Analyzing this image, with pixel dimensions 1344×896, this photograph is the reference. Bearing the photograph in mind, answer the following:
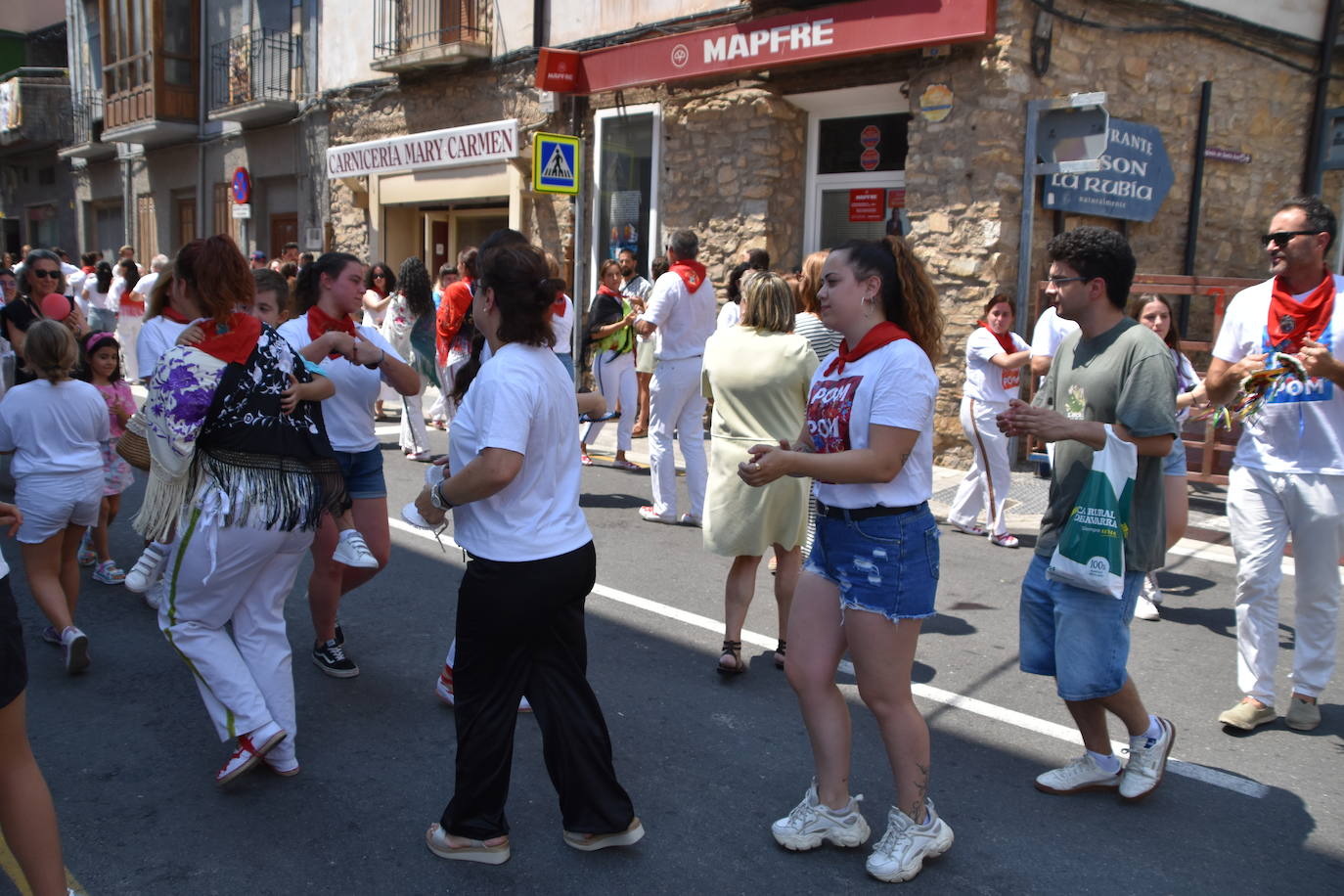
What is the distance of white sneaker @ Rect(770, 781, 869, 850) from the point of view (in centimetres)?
312

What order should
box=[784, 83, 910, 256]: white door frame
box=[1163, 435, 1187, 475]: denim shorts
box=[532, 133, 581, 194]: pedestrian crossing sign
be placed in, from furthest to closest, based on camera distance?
box=[532, 133, 581, 194]: pedestrian crossing sign, box=[784, 83, 910, 256]: white door frame, box=[1163, 435, 1187, 475]: denim shorts

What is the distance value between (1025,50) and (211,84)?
17167mm

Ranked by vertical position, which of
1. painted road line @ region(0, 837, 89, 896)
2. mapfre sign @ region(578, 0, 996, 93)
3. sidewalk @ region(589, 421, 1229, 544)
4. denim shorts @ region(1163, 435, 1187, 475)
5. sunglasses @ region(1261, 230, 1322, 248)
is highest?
mapfre sign @ region(578, 0, 996, 93)

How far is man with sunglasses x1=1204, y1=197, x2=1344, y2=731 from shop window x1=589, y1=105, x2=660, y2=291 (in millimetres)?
8978

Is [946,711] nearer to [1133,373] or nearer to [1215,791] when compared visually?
[1215,791]

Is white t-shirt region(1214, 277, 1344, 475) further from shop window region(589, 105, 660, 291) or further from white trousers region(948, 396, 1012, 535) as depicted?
shop window region(589, 105, 660, 291)

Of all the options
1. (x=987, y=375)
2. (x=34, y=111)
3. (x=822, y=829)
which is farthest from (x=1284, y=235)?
(x=34, y=111)

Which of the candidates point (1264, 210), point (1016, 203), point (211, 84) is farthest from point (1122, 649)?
point (211, 84)

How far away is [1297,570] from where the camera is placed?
4.12m

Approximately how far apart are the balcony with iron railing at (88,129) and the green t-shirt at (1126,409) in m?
25.6

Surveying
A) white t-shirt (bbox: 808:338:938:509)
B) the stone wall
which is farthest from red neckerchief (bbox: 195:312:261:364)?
the stone wall

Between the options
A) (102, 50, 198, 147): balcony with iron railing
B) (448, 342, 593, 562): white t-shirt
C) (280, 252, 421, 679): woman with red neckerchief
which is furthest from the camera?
(102, 50, 198, 147): balcony with iron railing

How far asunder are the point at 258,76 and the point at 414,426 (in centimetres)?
1262

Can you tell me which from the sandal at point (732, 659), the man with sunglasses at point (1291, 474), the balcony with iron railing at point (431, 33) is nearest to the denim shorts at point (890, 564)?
the sandal at point (732, 659)
